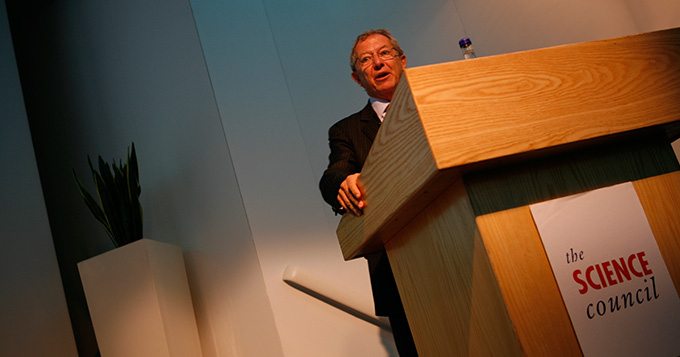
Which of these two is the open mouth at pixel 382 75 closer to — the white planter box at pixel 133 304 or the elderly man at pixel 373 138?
the elderly man at pixel 373 138

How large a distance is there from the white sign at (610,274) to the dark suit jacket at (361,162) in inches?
24.7

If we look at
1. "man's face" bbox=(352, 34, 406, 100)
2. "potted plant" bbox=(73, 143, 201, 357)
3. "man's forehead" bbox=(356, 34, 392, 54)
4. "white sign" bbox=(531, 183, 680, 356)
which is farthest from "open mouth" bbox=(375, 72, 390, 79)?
"potted plant" bbox=(73, 143, 201, 357)

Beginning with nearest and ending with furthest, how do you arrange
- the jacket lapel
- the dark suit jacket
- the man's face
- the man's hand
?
the man's hand < the dark suit jacket < the jacket lapel < the man's face

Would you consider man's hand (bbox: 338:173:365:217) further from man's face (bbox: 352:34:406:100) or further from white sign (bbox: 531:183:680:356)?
man's face (bbox: 352:34:406:100)

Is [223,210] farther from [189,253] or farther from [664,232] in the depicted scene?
[664,232]

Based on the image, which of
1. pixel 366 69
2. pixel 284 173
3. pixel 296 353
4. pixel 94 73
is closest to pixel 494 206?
pixel 366 69

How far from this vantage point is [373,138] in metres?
1.64

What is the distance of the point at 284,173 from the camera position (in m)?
→ 2.65

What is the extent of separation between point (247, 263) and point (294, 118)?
78cm

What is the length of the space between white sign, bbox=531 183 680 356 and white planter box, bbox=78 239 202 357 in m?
1.87

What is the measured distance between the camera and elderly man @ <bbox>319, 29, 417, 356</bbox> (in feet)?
4.87

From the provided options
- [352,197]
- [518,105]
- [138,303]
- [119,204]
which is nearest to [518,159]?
[518,105]

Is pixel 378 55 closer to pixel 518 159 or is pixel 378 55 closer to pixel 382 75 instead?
pixel 382 75

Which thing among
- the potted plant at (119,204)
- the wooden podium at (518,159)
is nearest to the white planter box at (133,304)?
the potted plant at (119,204)
